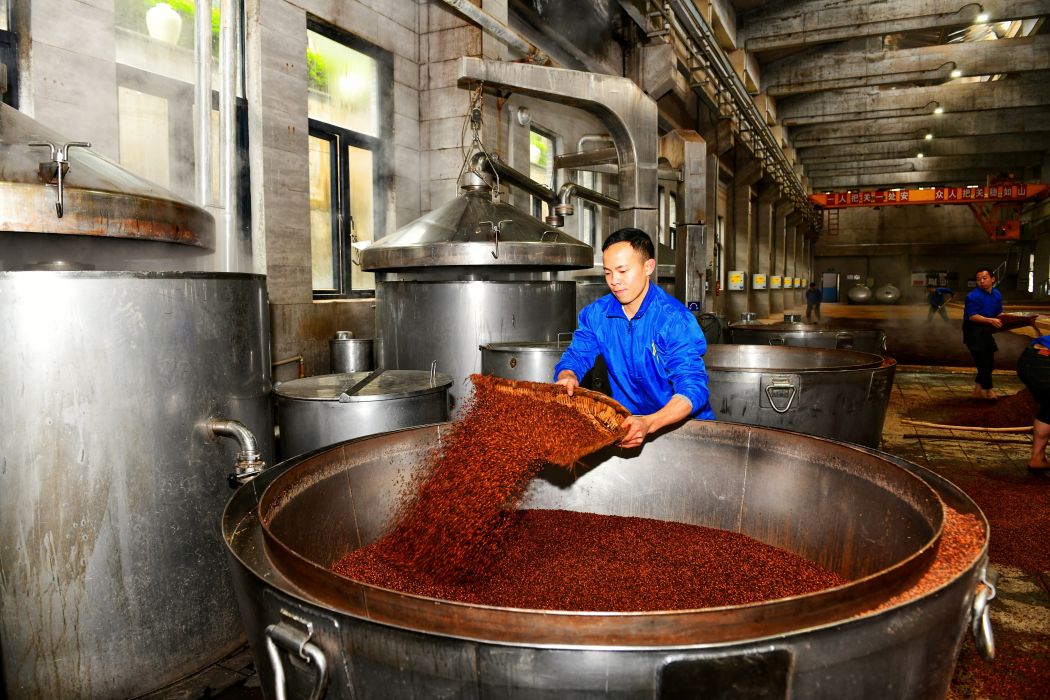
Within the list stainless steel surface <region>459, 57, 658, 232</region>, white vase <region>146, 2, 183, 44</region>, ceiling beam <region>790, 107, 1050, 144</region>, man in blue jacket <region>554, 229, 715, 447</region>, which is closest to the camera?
man in blue jacket <region>554, 229, 715, 447</region>

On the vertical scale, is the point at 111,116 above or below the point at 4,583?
above

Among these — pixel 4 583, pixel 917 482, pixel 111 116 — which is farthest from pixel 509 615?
pixel 111 116

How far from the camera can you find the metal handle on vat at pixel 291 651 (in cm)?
112

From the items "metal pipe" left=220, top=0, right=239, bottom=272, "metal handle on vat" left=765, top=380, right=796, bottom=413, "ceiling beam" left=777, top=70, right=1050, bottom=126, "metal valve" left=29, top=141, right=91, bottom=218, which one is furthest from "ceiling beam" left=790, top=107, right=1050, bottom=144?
"metal valve" left=29, top=141, right=91, bottom=218

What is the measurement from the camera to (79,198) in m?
2.15

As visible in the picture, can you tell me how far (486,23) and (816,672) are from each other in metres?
6.29

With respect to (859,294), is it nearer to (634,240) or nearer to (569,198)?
(569,198)

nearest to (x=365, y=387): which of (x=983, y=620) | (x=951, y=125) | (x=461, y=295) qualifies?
(x=461, y=295)

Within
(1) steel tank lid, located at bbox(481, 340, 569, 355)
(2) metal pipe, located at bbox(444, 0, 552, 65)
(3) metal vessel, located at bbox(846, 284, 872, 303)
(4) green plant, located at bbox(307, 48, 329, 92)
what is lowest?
(1) steel tank lid, located at bbox(481, 340, 569, 355)

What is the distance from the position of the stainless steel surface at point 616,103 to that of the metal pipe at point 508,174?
0.58 metres

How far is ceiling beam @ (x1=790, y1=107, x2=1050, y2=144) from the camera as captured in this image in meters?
16.3

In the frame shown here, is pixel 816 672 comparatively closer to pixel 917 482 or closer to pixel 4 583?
pixel 917 482

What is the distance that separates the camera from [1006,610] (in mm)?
2924

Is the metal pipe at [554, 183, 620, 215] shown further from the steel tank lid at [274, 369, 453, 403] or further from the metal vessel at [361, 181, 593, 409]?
the steel tank lid at [274, 369, 453, 403]
